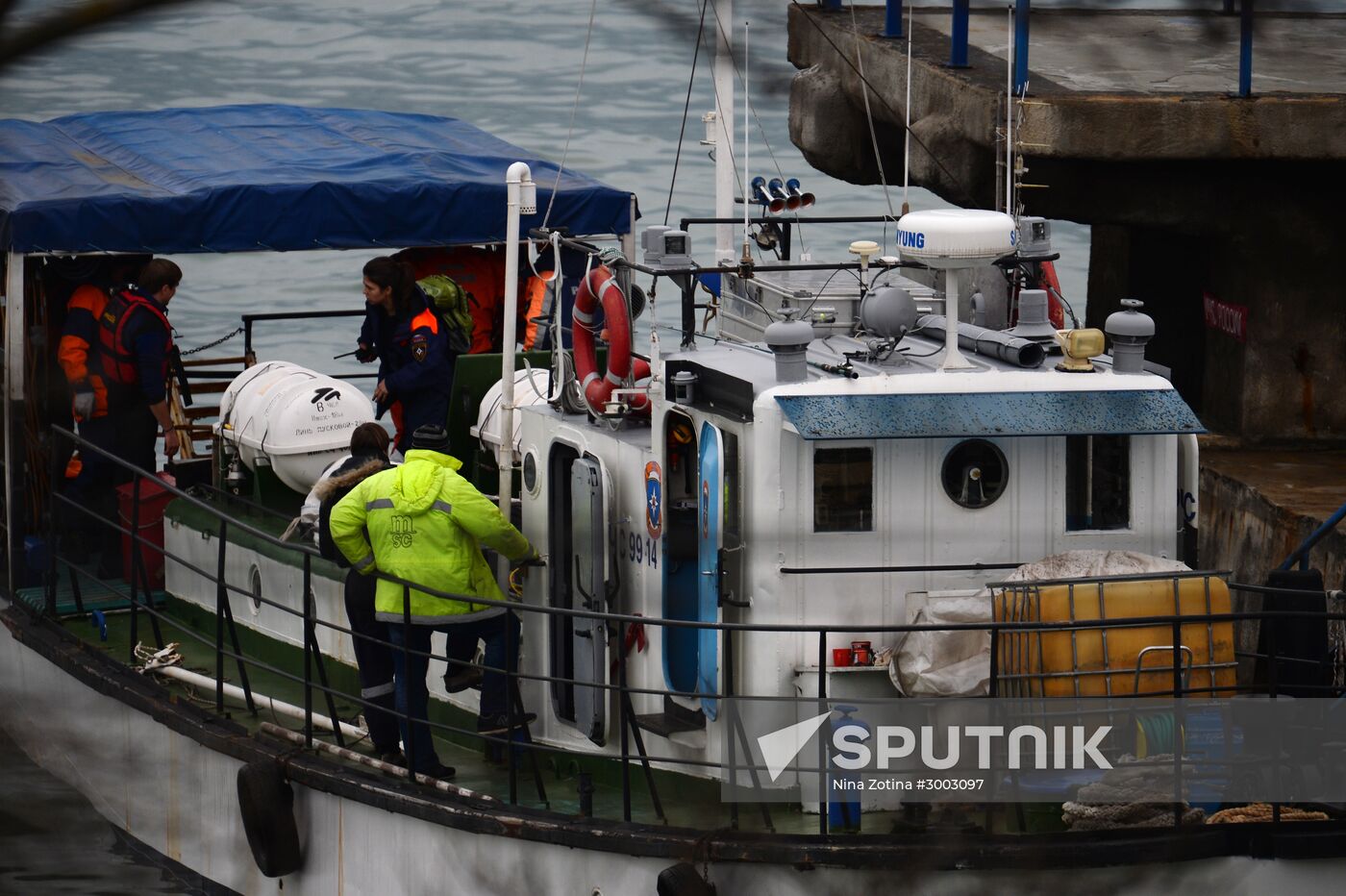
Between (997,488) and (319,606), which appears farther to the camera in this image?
(319,606)

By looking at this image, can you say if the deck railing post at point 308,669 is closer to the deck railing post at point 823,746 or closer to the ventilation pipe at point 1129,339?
the deck railing post at point 823,746

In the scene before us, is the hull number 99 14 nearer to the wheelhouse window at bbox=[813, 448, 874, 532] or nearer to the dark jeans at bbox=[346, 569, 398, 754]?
the wheelhouse window at bbox=[813, 448, 874, 532]

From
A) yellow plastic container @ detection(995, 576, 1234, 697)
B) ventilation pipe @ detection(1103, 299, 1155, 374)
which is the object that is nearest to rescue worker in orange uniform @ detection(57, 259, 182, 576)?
ventilation pipe @ detection(1103, 299, 1155, 374)

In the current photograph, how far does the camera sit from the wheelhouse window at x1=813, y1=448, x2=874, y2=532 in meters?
6.37

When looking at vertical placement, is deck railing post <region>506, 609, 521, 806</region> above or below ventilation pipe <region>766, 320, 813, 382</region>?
below

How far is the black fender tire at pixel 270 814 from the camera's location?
7.58m

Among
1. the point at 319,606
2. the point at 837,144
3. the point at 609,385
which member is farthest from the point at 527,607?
the point at 837,144

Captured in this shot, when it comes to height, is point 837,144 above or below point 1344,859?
above

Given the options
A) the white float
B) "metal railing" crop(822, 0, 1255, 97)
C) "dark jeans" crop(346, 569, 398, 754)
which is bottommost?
"dark jeans" crop(346, 569, 398, 754)

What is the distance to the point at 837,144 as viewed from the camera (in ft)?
45.5

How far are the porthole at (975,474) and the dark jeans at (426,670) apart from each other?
172cm

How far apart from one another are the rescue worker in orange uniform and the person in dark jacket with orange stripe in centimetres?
113

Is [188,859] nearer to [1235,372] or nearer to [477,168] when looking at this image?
[477,168]

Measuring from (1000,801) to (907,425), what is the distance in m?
1.27
